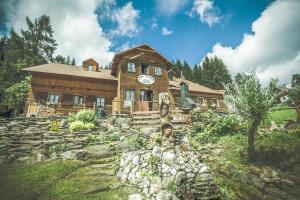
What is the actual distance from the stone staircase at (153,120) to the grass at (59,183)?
6.01m

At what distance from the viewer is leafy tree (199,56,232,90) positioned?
52.9 meters

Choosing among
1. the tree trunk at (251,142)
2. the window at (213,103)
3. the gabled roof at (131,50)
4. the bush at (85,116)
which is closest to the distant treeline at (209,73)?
the window at (213,103)

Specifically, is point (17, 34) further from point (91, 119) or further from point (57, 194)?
point (57, 194)

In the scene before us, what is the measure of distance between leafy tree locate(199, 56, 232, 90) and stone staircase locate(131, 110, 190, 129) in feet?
130

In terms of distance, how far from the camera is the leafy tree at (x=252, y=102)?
29.8 ft

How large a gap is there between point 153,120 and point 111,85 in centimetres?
1051

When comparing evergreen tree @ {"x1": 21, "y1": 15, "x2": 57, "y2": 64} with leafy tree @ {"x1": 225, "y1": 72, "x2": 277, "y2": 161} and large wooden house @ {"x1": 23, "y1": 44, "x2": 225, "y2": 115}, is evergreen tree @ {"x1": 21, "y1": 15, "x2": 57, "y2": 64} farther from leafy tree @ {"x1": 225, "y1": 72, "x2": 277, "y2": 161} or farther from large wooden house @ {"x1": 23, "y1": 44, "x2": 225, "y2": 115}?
leafy tree @ {"x1": 225, "y1": 72, "x2": 277, "y2": 161}

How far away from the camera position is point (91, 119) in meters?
15.5

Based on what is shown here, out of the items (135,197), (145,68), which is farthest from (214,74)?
(135,197)

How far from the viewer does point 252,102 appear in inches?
366

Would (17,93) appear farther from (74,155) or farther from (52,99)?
(74,155)

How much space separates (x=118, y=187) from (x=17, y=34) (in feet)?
118

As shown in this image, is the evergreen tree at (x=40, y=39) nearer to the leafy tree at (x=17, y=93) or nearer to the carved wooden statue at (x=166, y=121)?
the leafy tree at (x=17, y=93)

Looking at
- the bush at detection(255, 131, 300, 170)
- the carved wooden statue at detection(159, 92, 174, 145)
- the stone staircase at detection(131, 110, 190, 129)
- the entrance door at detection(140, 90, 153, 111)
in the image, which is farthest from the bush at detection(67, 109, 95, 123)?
the bush at detection(255, 131, 300, 170)
